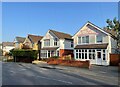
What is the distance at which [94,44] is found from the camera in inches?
1517

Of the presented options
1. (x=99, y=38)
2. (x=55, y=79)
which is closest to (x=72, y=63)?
(x=99, y=38)

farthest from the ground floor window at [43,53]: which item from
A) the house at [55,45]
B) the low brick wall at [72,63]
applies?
the low brick wall at [72,63]

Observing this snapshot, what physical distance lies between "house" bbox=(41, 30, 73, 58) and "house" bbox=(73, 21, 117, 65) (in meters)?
6.34

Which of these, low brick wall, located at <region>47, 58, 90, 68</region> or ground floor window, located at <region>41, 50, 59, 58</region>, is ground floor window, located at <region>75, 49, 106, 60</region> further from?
ground floor window, located at <region>41, 50, 59, 58</region>

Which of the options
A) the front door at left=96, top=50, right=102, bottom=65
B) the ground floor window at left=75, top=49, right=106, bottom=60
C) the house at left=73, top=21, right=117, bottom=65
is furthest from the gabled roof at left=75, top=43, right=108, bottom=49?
the front door at left=96, top=50, right=102, bottom=65

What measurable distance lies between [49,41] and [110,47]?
1782 cm

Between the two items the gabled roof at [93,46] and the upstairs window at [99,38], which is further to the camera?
the upstairs window at [99,38]

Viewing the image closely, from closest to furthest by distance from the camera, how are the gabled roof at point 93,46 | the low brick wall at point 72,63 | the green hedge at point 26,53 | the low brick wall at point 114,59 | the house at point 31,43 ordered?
the low brick wall at point 72,63
the low brick wall at point 114,59
the gabled roof at point 93,46
the green hedge at point 26,53
the house at point 31,43

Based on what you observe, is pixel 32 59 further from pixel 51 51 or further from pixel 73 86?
pixel 73 86

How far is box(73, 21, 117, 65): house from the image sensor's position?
36.5 m

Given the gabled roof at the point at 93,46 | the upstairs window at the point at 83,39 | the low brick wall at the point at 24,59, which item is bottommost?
the low brick wall at the point at 24,59

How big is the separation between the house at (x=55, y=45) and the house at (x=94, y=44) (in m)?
6.34

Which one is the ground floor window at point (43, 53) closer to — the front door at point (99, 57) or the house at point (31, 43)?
the house at point (31, 43)

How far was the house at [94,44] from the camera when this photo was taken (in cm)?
3647
